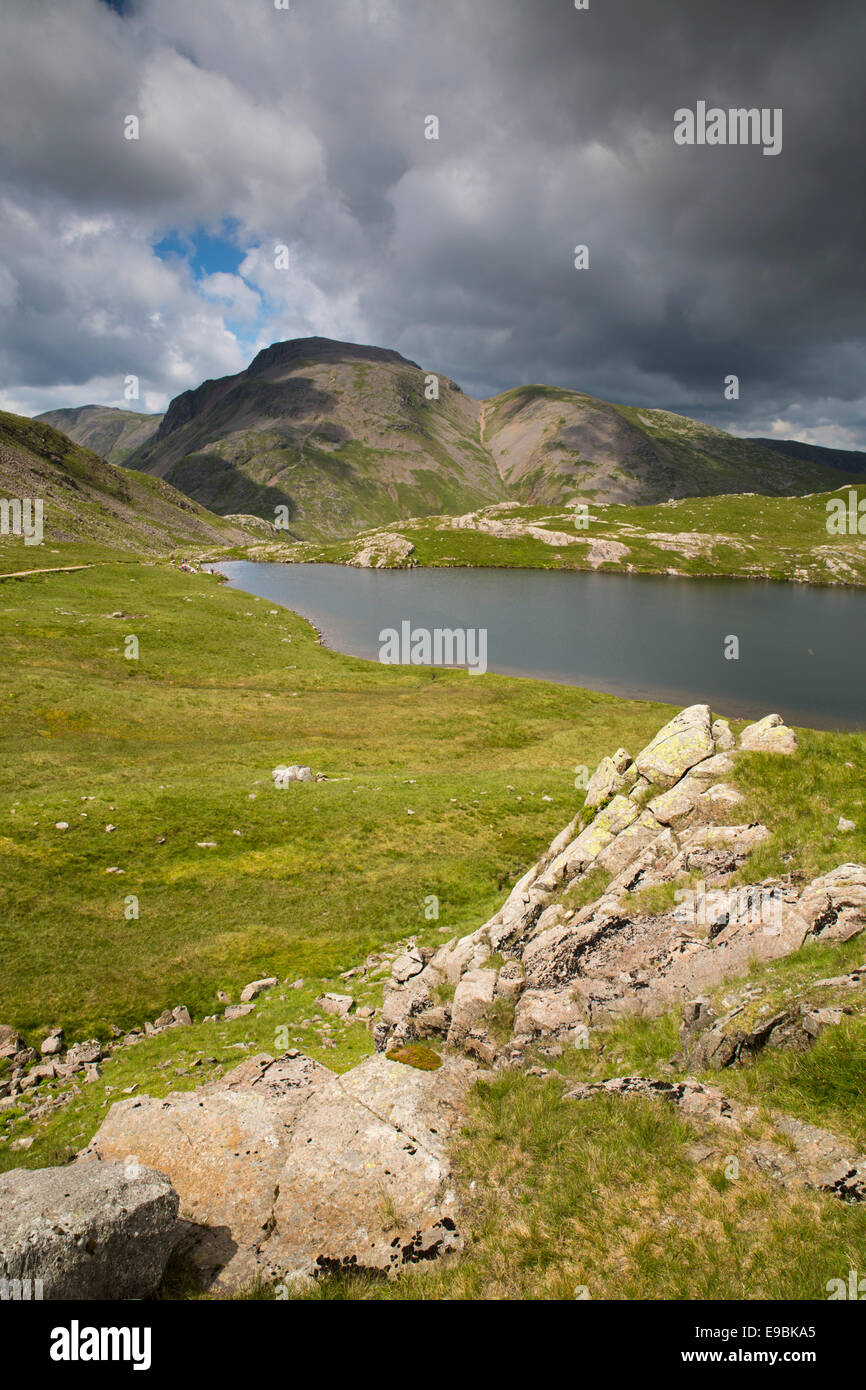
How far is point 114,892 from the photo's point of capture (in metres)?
26.1

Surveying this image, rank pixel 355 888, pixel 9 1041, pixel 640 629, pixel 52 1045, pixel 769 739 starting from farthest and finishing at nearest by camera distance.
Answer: pixel 640 629
pixel 355 888
pixel 769 739
pixel 52 1045
pixel 9 1041

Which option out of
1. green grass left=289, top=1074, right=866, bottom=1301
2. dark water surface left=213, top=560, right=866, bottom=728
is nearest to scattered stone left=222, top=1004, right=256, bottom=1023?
green grass left=289, top=1074, right=866, bottom=1301

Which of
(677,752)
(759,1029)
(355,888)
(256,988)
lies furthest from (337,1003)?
(677,752)

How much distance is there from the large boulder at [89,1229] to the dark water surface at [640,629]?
244 ft

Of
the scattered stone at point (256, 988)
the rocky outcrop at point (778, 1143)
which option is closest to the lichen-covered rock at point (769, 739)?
the rocky outcrop at point (778, 1143)

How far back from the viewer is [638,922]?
16.6 metres

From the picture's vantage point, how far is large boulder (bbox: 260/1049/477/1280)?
10.2 meters

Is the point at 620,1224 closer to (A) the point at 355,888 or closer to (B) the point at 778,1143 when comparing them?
(B) the point at 778,1143

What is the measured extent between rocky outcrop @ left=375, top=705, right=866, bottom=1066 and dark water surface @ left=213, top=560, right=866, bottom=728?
57.6 meters

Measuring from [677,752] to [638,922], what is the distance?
26.4 feet

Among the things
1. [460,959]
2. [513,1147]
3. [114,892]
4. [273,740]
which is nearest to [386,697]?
[273,740]

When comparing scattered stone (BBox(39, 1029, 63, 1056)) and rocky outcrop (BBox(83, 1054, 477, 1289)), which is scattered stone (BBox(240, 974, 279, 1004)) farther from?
rocky outcrop (BBox(83, 1054, 477, 1289))

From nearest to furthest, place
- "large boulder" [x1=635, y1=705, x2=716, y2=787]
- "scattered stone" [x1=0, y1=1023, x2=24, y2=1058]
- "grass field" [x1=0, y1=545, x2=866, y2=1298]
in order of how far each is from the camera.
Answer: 1. "grass field" [x1=0, y1=545, x2=866, y2=1298]
2. "scattered stone" [x1=0, y1=1023, x2=24, y2=1058]
3. "large boulder" [x1=635, y1=705, x2=716, y2=787]
